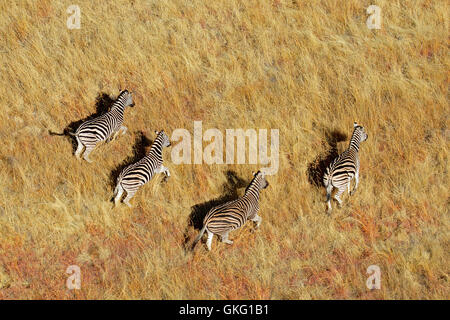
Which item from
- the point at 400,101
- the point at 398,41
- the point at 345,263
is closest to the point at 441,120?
the point at 400,101

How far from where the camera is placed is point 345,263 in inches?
377

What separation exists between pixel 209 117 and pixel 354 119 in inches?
126

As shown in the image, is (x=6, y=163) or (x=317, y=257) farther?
(x=6, y=163)

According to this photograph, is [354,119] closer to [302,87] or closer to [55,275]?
[302,87]

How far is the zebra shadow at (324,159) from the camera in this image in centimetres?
1106

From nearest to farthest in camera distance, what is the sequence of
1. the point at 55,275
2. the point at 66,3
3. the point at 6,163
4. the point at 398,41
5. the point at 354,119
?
the point at 55,275 < the point at 6,163 < the point at 354,119 < the point at 398,41 < the point at 66,3

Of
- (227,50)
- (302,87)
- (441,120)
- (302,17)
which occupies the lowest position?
(441,120)

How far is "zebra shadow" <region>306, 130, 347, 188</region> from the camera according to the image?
11.1 m

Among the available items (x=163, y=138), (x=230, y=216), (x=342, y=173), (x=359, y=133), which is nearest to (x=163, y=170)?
(x=163, y=138)

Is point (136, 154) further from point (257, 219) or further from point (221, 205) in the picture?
point (257, 219)

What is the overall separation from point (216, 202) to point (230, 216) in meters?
1.28

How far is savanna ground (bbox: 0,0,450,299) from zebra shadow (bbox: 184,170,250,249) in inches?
1.3

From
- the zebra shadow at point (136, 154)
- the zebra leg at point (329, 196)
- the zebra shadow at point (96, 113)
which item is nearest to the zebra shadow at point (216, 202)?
the zebra leg at point (329, 196)

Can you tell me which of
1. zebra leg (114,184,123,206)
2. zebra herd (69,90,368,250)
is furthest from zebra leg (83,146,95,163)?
zebra leg (114,184,123,206)
